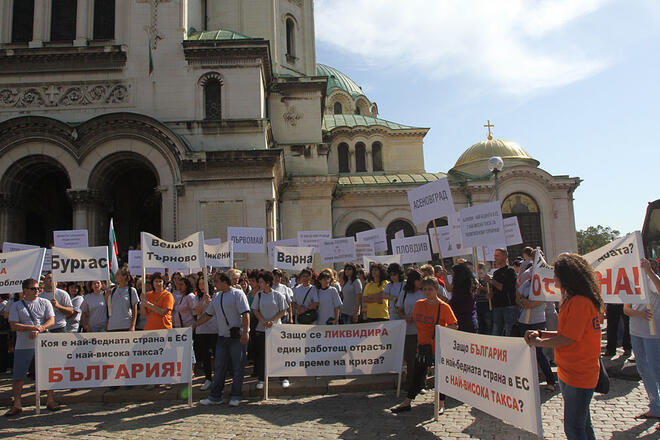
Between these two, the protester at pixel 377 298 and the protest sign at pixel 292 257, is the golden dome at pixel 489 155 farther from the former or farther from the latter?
the protester at pixel 377 298

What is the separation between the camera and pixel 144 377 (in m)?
8.21

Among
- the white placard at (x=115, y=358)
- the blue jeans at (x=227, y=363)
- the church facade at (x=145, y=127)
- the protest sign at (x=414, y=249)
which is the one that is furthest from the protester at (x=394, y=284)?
the church facade at (x=145, y=127)

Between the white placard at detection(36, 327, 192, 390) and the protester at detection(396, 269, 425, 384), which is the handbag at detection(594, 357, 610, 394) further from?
the white placard at detection(36, 327, 192, 390)

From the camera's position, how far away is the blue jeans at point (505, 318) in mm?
8875

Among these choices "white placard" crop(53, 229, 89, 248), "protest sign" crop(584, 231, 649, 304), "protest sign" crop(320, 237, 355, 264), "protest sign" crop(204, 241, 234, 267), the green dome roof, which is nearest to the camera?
"protest sign" crop(584, 231, 649, 304)

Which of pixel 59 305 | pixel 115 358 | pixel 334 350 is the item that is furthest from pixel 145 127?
pixel 334 350

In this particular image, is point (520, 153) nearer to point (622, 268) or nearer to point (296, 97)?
point (296, 97)

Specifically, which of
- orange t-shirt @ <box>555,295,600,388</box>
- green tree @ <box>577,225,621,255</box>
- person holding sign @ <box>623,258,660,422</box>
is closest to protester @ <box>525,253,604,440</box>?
orange t-shirt @ <box>555,295,600,388</box>

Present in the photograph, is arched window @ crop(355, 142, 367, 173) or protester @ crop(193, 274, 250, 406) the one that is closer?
protester @ crop(193, 274, 250, 406)

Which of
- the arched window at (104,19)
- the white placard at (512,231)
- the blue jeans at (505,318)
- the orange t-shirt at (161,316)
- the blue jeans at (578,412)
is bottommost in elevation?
the blue jeans at (578,412)

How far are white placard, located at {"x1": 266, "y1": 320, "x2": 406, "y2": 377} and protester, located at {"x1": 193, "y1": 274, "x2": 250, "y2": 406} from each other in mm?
475

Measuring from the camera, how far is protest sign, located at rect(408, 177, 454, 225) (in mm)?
10664

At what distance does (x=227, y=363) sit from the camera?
336 inches

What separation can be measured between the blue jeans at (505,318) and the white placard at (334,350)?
6.33ft
